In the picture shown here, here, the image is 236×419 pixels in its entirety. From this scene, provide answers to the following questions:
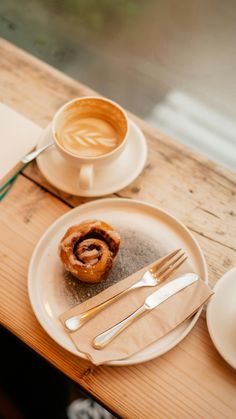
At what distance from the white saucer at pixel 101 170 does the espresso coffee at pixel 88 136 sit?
0.04 meters

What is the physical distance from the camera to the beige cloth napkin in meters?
0.59

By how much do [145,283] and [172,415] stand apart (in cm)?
Result: 19

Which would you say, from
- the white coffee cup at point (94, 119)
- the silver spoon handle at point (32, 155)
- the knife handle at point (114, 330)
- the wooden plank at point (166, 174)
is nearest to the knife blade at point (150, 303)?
the knife handle at point (114, 330)

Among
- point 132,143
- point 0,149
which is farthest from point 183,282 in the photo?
point 0,149

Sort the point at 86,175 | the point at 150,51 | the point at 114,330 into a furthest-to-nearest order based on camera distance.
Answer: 1. the point at 150,51
2. the point at 86,175
3. the point at 114,330

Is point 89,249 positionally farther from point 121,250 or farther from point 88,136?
point 88,136

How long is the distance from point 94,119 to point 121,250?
266mm

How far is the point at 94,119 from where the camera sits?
31.1 inches

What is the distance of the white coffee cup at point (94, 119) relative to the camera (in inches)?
28.0

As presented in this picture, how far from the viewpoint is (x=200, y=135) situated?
1035 millimetres

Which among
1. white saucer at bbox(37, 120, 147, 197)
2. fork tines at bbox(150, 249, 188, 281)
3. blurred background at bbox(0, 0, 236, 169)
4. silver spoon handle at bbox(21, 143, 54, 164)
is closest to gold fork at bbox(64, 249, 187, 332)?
fork tines at bbox(150, 249, 188, 281)

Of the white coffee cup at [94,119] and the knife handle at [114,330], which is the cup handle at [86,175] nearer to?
the white coffee cup at [94,119]

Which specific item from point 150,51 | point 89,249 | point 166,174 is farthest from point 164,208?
point 150,51

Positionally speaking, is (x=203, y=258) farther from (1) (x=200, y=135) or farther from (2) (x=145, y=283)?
(1) (x=200, y=135)
